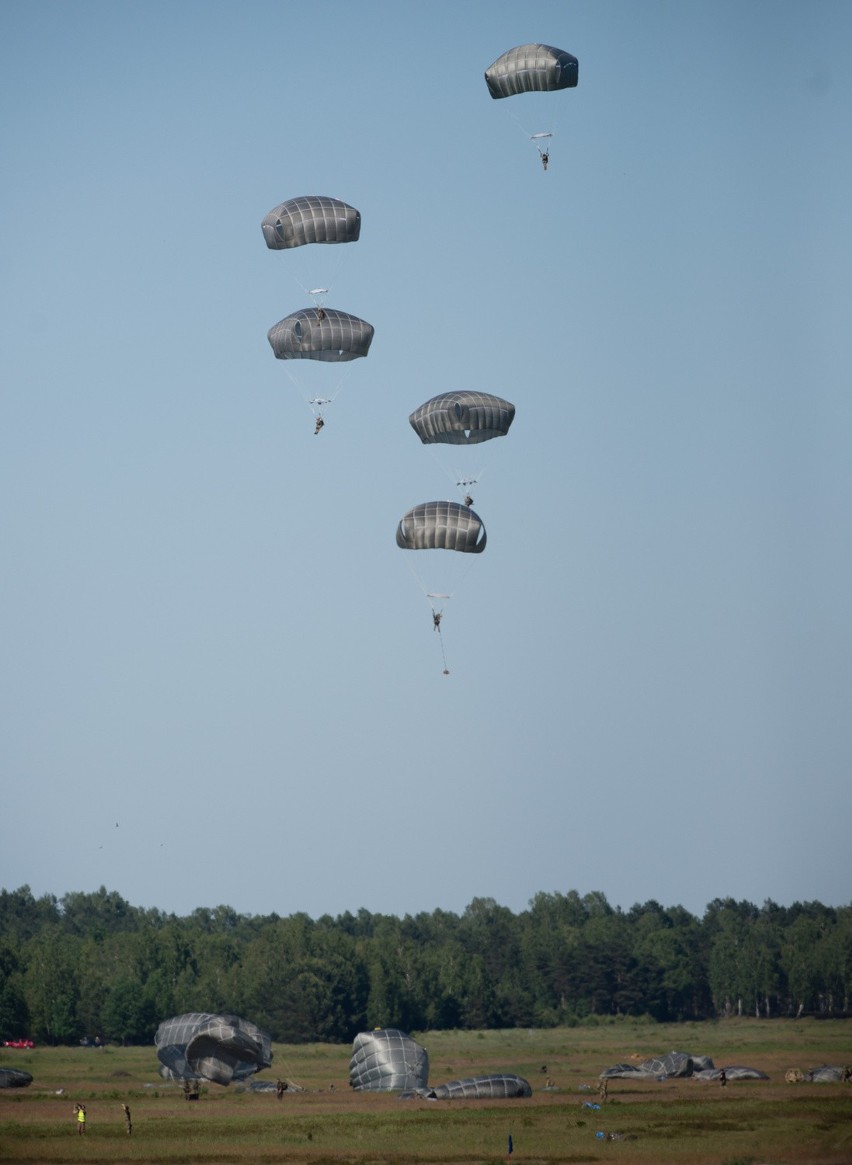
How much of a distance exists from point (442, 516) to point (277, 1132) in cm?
2404

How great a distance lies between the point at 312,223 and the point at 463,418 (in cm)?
957

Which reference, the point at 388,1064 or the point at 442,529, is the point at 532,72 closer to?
the point at 442,529

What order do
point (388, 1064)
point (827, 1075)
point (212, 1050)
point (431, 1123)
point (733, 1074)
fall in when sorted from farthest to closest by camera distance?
point (733, 1074) < point (212, 1050) < point (827, 1075) < point (388, 1064) < point (431, 1123)

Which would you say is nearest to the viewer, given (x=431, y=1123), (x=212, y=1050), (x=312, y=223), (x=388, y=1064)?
(x=431, y=1123)

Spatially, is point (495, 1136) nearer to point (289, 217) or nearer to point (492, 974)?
point (289, 217)

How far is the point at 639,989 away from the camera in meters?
145

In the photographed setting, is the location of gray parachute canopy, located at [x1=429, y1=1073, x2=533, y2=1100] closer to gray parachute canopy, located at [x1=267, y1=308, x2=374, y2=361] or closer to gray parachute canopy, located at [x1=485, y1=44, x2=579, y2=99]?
gray parachute canopy, located at [x1=267, y1=308, x2=374, y2=361]

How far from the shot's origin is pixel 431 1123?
62875 mm

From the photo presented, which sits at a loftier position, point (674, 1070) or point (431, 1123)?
point (674, 1070)

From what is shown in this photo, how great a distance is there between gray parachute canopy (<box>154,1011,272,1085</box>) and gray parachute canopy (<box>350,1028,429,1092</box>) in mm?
4527

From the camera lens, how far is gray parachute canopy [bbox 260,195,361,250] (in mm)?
71375

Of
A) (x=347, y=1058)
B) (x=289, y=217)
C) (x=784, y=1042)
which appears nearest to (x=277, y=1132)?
(x=289, y=217)

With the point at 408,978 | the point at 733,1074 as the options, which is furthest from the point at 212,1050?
the point at 408,978

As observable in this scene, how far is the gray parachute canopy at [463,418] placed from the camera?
235 ft
